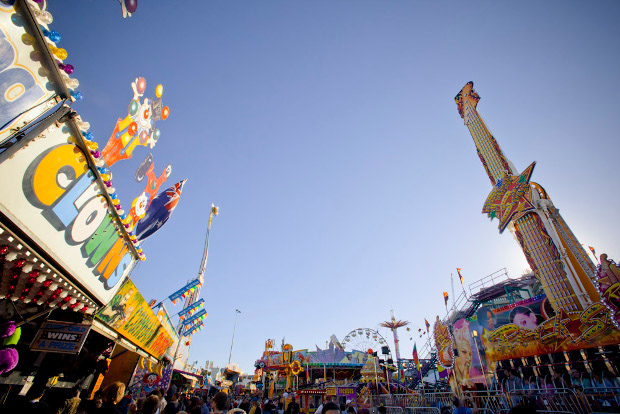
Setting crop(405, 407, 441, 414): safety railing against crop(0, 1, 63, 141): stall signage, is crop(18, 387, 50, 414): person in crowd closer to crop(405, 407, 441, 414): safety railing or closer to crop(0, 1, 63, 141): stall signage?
crop(0, 1, 63, 141): stall signage

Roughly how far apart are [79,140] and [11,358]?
4739 millimetres

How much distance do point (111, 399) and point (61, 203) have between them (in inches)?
136

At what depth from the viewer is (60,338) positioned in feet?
22.2

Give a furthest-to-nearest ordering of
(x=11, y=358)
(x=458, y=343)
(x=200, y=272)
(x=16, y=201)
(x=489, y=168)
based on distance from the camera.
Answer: (x=200, y=272) → (x=458, y=343) → (x=489, y=168) → (x=11, y=358) → (x=16, y=201)

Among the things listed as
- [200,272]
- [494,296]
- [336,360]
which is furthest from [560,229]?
[200,272]

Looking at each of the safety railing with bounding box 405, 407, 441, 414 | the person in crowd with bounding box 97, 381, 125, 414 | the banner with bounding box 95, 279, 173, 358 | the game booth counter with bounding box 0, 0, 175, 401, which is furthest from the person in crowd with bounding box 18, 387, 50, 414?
the safety railing with bounding box 405, 407, 441, 414

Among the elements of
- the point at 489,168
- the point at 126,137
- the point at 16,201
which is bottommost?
the point at 16,201

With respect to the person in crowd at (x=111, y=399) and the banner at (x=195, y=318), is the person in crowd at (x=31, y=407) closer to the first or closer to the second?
the person in crowd at (x=111, y=399)

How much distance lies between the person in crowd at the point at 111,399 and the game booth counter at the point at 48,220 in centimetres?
259

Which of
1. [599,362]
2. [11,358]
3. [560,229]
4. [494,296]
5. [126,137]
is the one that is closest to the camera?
[11,358]

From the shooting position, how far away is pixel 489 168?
2123cm

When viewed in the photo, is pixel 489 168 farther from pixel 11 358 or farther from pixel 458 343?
pixel 11 358

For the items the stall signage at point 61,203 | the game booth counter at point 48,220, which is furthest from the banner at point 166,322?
the stall signage at point 61,203

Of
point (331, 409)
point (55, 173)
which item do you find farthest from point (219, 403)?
point (55, 173)
